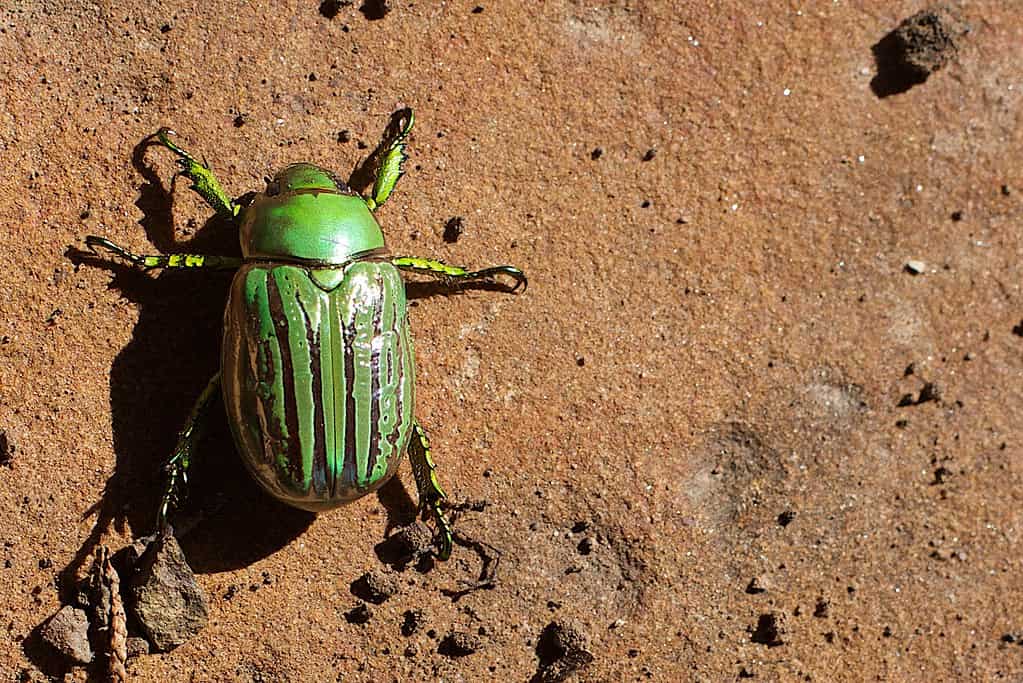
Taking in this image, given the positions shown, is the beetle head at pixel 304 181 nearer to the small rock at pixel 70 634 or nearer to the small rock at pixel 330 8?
the small rock at pixel 330 8

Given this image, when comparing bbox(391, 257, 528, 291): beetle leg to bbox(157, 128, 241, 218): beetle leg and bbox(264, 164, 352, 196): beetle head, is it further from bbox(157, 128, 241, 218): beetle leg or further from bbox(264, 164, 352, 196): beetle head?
bbox(157, 128, 241, 218): beetle leg

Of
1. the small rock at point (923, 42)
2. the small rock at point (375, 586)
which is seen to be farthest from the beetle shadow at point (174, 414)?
the small rock at point (923, 42)

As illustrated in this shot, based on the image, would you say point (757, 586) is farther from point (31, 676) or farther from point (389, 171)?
point (31, 676)

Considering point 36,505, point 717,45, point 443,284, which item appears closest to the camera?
point 36,505

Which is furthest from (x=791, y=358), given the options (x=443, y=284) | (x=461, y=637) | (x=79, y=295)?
(x=79, y=295)

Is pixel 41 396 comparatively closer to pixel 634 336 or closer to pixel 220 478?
pixel 220 478

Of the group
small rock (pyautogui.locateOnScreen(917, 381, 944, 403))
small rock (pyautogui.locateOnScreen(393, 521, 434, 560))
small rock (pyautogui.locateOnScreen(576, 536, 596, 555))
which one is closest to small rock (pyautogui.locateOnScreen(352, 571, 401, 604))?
small rock (pyautogui.locateOnScreen(393, 521, 434, 560))
